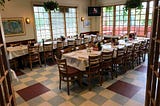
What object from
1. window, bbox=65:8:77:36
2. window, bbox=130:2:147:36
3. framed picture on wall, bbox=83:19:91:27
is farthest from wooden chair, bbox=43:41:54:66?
window, bbox=130:2:147:36

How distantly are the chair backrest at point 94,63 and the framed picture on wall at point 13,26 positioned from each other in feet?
14.0

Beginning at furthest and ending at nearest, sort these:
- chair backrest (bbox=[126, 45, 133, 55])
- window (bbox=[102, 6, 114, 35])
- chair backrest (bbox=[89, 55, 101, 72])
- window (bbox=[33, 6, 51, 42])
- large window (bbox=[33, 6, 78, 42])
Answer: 1. window (bbox=[102, 6, 114, 35])
2. large window (bbox=[33, 6, 78, 42])
3. window (bbox=[33, 6, 51, 42])
4. chair backrest (bbox=[126, 45, 133, 55])
5. chair backrest (bbox=[89, 55, 101, 72])

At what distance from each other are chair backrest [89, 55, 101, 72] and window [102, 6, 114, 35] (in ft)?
18.9

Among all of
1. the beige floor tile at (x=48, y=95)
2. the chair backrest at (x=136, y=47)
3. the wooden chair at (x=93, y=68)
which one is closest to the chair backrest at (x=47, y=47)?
the beige floor tile at (x=48, y=95)

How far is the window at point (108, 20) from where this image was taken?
8789 millimetres

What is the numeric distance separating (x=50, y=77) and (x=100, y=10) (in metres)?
5.87

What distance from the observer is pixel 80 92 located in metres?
3.66

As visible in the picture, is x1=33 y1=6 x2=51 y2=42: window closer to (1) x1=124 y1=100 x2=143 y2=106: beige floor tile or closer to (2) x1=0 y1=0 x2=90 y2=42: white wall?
(2) x1=0 y1=0 x2=90 y2=42: white wall

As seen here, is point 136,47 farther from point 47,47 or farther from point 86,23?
point 86,23

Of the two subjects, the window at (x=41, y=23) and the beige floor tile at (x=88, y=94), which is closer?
the beige floor tile at (x=88, y=94)

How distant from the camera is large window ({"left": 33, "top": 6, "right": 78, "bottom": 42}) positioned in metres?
7.11

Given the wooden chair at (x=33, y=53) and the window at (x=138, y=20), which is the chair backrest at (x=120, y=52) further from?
the window at (x=138, y=20)

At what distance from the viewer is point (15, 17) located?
6.20m

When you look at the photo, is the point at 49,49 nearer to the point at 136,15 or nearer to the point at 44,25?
the point at 44,25
